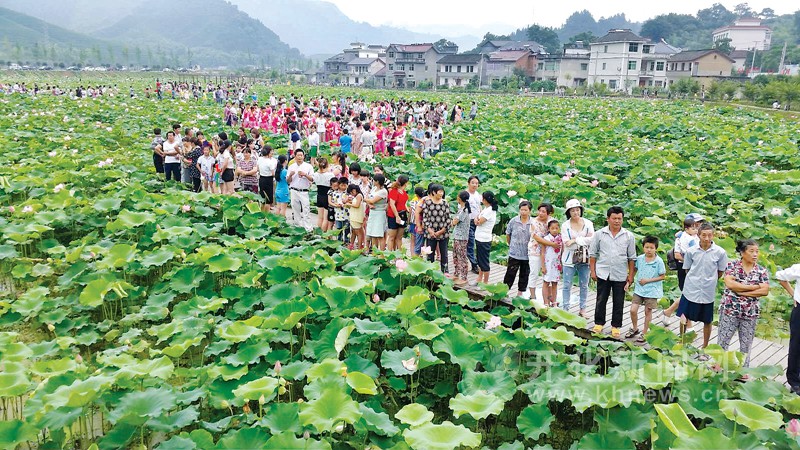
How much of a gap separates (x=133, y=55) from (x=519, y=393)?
142 metres

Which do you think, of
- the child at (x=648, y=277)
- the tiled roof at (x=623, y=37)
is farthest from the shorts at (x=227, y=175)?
the tiled roof at (x=623, y=37)

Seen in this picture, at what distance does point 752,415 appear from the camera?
3.51 meters

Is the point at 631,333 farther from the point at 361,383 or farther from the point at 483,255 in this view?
the point at 361,383

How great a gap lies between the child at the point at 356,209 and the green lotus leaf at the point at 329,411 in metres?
4.21

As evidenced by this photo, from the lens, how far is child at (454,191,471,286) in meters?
6.88

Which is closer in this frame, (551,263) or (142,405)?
(142,405)

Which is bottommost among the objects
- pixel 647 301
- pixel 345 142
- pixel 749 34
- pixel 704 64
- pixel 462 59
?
pixel 647 301

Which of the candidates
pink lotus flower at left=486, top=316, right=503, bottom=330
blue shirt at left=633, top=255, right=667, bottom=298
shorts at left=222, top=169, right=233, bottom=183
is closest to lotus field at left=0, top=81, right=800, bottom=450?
pink lotus flower at left=486, top=316, right=503, bottom=330

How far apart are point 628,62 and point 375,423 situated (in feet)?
195

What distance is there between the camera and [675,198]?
443 inches

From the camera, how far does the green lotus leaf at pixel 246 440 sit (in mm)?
3484

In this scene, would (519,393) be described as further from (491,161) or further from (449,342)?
(491,161)

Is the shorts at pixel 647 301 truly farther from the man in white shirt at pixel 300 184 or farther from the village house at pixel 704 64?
the village house at pixel 704 64

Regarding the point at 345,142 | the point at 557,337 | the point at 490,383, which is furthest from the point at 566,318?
the point at 345,142
